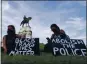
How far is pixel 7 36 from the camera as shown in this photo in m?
10.9

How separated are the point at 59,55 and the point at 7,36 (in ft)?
9.65

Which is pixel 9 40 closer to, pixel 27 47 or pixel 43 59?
pixel 27 47

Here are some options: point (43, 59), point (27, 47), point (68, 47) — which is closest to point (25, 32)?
point (27, 47)

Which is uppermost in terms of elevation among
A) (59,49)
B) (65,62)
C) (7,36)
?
(7,36)

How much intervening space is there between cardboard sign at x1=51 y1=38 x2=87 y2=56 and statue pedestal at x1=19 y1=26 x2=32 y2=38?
1.28 metres

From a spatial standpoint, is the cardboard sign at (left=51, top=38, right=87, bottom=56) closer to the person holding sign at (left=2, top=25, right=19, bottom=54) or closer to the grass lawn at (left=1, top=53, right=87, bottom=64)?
the grass lawn at (left=1, top=53, right=87, bottom=64)

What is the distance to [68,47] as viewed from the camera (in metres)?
10.6

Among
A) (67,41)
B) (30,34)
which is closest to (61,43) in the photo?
(67,41)

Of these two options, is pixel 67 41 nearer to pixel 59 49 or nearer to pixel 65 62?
pixel 59 49

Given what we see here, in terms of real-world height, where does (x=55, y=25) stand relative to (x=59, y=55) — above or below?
above

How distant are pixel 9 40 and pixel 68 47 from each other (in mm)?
3134

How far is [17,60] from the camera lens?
9.89m

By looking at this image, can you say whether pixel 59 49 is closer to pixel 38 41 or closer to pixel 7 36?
pixel 38 41

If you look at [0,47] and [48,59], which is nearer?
[48,59]
